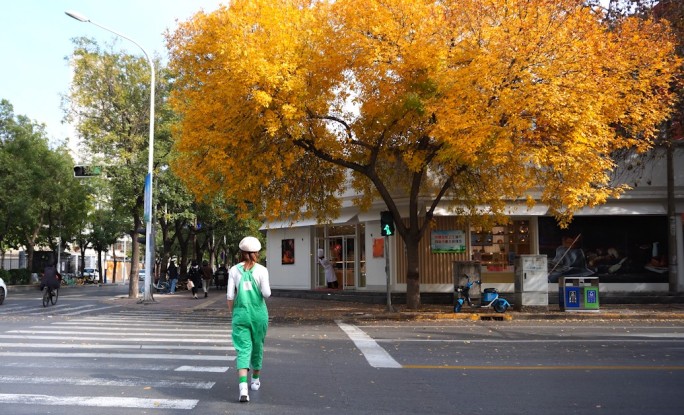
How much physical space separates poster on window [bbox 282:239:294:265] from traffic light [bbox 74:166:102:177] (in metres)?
9.55

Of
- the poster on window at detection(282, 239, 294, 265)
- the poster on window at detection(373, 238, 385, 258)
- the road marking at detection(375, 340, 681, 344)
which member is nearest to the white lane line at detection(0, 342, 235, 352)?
the road marking at detection(375, 340, 681, 344)

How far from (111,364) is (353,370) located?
3.44m

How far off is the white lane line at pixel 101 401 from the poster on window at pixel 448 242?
17.3m

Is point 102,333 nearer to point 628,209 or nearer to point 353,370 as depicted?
point 353,370

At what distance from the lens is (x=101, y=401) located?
638 centimetres

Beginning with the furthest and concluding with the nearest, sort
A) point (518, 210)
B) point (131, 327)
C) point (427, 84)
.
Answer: point (518, 210), point (427, 84), point (131, 327)

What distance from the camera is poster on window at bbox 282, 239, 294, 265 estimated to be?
3011 centimetres

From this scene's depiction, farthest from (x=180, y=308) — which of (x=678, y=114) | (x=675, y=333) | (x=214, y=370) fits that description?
(x=678, y=114)

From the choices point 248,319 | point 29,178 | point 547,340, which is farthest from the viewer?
point 29,178

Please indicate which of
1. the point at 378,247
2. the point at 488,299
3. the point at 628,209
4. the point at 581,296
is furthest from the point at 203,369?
the point at 628,209

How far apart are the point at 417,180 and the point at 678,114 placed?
337 inches

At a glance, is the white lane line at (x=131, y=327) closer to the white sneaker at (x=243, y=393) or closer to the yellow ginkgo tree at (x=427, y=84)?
the yellow ginkgo tree at (x=427, y=84)

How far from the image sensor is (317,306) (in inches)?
894

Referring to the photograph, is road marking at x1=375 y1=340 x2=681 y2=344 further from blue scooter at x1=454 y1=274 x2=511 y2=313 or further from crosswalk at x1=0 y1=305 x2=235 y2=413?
blue scooter at x1=454 y1=274 x2=511 y2=313
